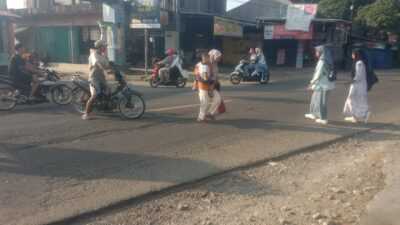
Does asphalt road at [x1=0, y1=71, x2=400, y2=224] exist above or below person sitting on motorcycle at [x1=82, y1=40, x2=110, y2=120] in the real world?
below

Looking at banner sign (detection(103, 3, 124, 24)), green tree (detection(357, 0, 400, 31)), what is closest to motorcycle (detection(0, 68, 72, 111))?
banner sign (detection(103, 3, 124, 24))

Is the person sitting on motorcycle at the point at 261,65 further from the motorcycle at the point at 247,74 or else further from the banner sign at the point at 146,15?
the banner sign at the point at 146,15

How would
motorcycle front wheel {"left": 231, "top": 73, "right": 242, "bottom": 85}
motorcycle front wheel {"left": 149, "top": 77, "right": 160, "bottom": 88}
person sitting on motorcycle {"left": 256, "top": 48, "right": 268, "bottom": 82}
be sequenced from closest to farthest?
motorcycle front wheel {"left": 149, "top": 77, "right": 160, "bottom": 88}
person sitting on motorcycle {"left": 256, "top": 48, "right": 268, "bottom": 82}
motorcycle front wheel {"left": 231, "top": 73, "right": 242, "bottom": 85}

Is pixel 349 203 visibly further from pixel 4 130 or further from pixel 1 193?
pixel 4 130

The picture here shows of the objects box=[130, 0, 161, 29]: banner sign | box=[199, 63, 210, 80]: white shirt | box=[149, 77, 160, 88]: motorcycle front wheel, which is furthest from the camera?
box=[130, 0, 161, 29]: banner sign

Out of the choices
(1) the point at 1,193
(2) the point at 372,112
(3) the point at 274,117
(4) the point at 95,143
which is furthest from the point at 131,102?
(2) the point at 372,112

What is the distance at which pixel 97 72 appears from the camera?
10359mm

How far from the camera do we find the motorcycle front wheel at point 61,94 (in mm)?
12852

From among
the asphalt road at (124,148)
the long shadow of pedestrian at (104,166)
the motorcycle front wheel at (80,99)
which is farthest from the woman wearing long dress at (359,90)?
the motorcycle front wheel at (80,99)

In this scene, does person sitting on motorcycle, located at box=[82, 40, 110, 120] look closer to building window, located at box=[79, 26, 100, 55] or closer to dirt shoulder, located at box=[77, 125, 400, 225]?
dirt shoulder, located at box=[77, 125, 400, 225]

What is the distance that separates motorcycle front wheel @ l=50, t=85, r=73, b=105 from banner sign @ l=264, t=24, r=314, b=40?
79.5 feet

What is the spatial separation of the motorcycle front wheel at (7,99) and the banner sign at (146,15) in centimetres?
1284

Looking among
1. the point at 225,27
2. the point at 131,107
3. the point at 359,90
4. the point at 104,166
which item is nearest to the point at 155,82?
the point at 131,107

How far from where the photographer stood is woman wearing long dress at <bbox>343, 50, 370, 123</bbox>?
1038 cm
